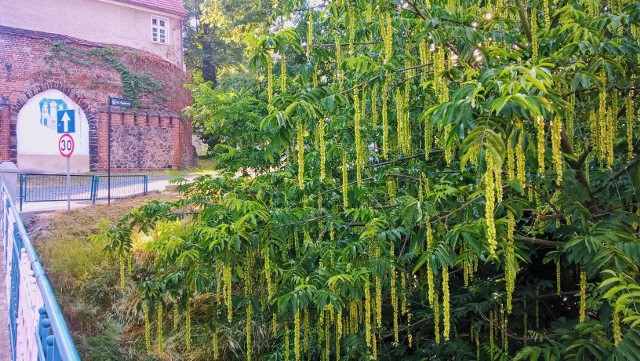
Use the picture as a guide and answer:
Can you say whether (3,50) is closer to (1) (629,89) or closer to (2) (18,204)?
(2) (18,204)

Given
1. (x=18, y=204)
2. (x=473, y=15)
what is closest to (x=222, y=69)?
(x=18, y=204)

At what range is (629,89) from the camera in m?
3.05

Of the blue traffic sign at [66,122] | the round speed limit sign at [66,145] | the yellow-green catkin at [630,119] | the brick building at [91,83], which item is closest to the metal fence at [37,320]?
the yellow-green catkin at [630,119]

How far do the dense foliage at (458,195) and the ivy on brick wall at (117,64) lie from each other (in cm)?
1861

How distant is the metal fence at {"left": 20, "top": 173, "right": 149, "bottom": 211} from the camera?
13103 millimetres

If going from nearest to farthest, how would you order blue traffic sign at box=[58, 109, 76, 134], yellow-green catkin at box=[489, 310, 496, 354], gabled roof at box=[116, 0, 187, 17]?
1. yellow-green catkin at box=[489, 310, 496, 354]
2. blue traffic sign at box=[58, 109, 76, 134]
3. gabled roof at box=[116, 0, 187, 17]

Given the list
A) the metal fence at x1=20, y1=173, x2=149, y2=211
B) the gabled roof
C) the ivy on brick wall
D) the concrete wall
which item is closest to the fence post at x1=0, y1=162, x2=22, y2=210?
the metal fence at x1=20, y1=173, x2=149, y2=211

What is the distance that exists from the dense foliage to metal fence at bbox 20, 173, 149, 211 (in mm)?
9836

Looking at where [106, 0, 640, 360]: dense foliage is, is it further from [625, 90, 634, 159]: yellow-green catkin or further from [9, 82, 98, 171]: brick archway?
[9, 82, 98, 171]: brick archway

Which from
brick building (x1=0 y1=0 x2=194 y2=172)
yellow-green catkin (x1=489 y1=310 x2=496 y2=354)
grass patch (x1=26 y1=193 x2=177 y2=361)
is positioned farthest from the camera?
brick building (x1=0 y1=0 x2=194 y2=172)

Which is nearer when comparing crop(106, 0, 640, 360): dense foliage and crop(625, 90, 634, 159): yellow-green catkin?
crop(106, 0, 640, 360): dense foliage

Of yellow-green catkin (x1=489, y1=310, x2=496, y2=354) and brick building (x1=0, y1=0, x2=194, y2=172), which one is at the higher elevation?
brick building (x1=0, y1=0, x2=194, y2=172)

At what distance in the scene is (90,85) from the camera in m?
21.0

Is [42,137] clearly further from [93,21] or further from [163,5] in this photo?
[163,5]
